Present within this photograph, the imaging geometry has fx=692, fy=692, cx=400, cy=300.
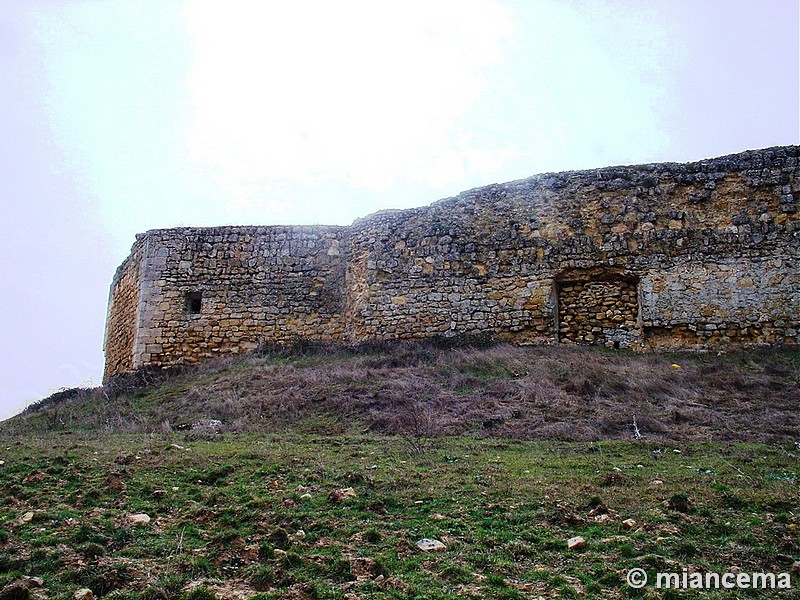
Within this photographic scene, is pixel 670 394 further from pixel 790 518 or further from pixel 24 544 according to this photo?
pixel 24 544

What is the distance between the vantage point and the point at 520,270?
15781 millimetres

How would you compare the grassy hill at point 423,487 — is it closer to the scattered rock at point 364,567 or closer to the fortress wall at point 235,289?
the scattered rock at point 364,567

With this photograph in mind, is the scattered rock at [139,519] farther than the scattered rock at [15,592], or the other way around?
the scattered rock at [139,519]

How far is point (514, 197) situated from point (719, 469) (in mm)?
10024

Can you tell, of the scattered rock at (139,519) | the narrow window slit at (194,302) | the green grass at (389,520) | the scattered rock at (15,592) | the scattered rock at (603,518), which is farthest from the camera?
the narrow window slit at (194,302)

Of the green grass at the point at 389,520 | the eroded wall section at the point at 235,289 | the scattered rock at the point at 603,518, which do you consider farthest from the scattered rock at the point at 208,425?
the scattered rock at the point at 603,518

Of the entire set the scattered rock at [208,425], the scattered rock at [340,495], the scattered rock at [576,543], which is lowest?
the scattered rock at [576,543]

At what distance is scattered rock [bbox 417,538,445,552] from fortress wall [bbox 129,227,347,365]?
1218cm

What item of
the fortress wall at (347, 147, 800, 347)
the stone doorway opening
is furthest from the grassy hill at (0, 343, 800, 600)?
the stone doorway opening

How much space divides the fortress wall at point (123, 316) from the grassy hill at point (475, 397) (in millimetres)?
3107

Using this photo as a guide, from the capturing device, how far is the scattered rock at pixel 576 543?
17.0 feet

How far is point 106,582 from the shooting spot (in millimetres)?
4684

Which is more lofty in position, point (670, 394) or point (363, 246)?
point (363, 246)

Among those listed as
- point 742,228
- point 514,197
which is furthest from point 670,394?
point 514,197
